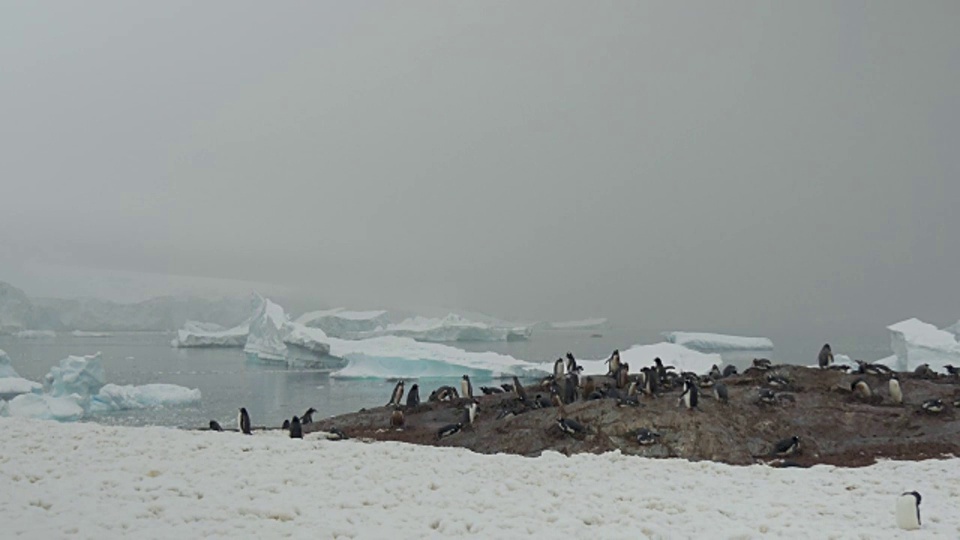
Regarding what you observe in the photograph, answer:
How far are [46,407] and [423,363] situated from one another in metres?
16.8

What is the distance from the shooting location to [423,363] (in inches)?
1421

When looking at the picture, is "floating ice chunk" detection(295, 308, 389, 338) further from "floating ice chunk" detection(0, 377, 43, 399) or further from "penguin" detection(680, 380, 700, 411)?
"penguin" detection(680, 380, 700, 411)

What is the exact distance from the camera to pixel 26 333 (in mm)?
64688

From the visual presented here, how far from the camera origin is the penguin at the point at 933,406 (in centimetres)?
1270

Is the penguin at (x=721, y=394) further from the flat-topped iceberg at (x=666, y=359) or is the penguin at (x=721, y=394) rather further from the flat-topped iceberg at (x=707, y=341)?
the flat-topped iceberg at (x=707, y=341)

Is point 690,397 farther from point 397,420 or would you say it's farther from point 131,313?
point 131,313

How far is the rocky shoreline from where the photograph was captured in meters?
10.9

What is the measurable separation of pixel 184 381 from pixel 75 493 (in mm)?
32876

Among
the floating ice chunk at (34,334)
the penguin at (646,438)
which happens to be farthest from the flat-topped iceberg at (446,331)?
the penguin at (646,438)

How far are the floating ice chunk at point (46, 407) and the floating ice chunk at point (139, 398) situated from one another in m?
2.00

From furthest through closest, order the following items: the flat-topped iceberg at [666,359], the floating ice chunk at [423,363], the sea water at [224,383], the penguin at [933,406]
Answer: the floating ice chunk at [423,363] < the flat-topped iceberg at [666,359] < the sea water at [224,383] < the penguin at [933,406]

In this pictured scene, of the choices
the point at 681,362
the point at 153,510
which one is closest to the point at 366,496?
the point at 153,510

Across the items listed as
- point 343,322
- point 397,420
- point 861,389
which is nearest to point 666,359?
point 861,389

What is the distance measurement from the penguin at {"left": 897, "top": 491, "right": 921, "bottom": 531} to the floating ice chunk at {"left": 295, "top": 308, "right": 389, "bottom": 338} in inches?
2286
